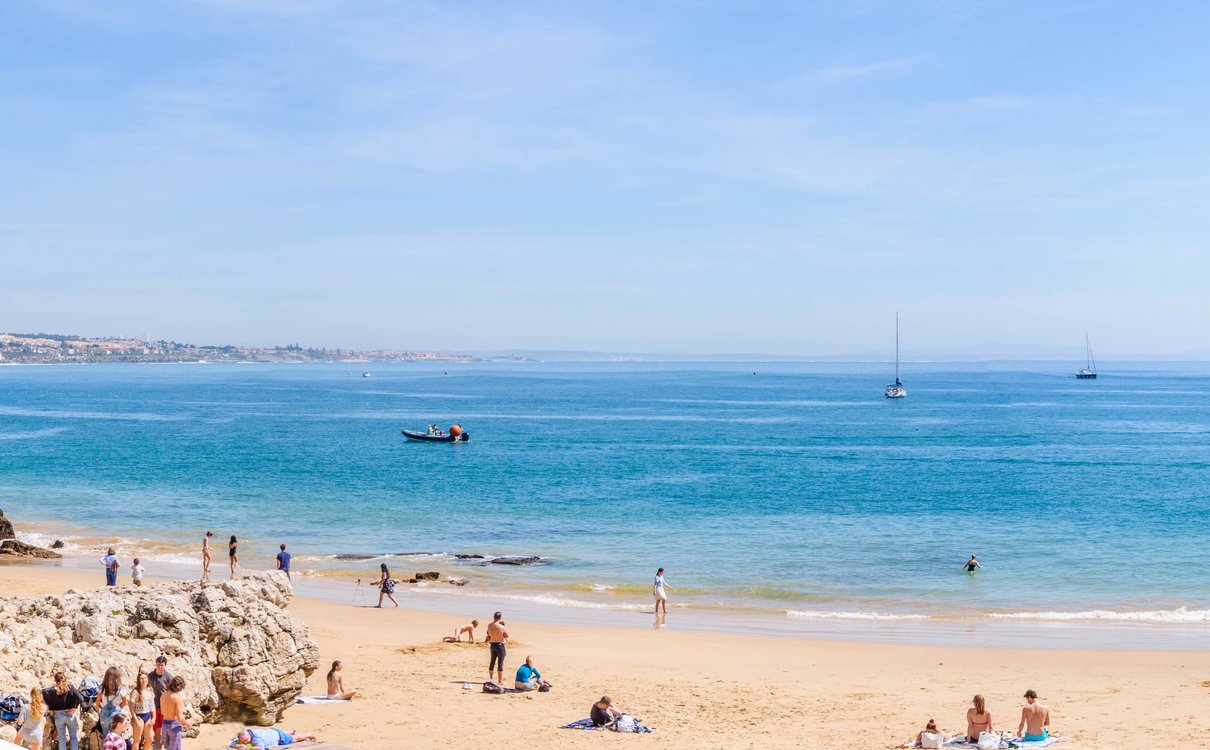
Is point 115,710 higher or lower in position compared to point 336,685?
higher

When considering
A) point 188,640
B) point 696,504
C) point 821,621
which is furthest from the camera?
point 696,504

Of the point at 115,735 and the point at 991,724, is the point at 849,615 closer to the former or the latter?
the point at 991,724

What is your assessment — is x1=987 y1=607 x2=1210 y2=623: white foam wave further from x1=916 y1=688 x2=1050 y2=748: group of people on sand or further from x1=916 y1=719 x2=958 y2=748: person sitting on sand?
x1=916 y1=719 x2=958 y2=748: person sitting on sand

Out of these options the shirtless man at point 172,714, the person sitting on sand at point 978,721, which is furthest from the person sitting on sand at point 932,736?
the shirtless man at point 172,714

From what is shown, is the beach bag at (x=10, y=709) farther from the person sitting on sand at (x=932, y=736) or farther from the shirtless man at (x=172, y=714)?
the person sitting on sand at (x=932, y=736)

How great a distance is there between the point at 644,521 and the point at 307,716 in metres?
29.4

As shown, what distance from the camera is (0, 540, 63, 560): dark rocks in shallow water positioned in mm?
35688

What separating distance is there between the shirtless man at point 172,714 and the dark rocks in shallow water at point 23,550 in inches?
1059

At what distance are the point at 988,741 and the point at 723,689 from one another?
5513 mm

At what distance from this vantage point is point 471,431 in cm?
9744

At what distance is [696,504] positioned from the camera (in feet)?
165

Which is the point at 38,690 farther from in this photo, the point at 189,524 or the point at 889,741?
the point at 189,524

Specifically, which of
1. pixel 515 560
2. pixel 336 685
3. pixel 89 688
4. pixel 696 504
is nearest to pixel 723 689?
pixel 336 685

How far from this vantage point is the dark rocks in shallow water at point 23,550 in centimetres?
3569
